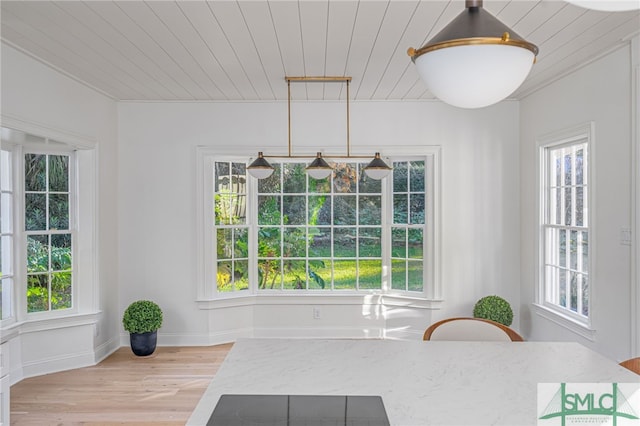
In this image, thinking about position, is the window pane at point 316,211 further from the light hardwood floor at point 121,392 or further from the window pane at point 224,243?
the light hardwood floor at point 121,392

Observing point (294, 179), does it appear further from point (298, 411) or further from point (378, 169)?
point (298, 411)

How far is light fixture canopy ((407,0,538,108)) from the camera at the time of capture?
0.97 meters

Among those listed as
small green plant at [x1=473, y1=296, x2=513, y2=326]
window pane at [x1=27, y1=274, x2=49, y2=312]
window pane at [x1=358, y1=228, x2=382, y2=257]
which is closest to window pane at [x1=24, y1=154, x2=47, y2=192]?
window pane at [x1=27, y1=274, x2=49, y2=312]

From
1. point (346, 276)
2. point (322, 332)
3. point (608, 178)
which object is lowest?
point (322, 332)

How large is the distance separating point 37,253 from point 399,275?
11.9 ft

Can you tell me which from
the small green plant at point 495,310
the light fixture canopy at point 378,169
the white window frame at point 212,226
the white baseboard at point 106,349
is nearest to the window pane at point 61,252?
the white baseboard at point 106,349

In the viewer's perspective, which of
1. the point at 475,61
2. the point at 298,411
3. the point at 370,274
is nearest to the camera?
the point at 475,61

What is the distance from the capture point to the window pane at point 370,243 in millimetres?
5258

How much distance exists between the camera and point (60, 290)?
4332mm

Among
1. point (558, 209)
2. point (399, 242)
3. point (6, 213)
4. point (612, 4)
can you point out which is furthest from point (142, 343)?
point (612, 4)

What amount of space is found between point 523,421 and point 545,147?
3753 mm

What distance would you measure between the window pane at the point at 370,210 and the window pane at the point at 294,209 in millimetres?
651

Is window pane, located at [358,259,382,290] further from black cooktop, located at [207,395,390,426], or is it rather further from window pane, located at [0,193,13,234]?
black cooktop, located at [207,395,390,426]

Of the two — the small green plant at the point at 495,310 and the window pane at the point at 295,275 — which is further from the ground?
the window pane at the point at 295,275
